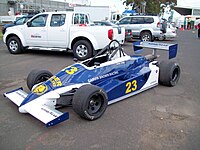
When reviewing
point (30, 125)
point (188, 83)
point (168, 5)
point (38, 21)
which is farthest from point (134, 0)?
point (30, 125)

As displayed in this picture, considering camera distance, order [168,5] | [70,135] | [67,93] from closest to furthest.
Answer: [70,135] < [67,93] < [168,5]

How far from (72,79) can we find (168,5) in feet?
192

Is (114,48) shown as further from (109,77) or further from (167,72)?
(167,72)

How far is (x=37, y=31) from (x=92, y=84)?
5.89 meters

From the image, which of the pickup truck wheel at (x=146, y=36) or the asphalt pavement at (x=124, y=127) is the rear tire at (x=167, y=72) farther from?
the pickup truck wheel at (x=146, y=36)

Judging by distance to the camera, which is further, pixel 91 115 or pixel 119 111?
pixel 119 111

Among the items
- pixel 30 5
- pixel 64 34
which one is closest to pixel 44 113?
pixel 64 34

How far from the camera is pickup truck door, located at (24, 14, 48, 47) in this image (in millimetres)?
8984

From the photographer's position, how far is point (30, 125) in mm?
3502

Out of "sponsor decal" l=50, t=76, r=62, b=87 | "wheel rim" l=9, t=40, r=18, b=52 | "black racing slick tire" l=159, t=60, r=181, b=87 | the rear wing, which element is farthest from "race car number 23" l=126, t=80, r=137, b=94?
"wheel rim" l=9, t=40, r=18, b=52

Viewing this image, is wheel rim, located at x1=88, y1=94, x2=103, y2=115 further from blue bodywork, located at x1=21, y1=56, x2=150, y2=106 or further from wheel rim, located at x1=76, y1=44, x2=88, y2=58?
wheel rim, located at x1=76, y1=44, x2=88, y2=58

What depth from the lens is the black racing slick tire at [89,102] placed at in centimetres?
341

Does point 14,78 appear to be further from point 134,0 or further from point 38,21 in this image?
point 134,0

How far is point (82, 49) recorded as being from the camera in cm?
861
